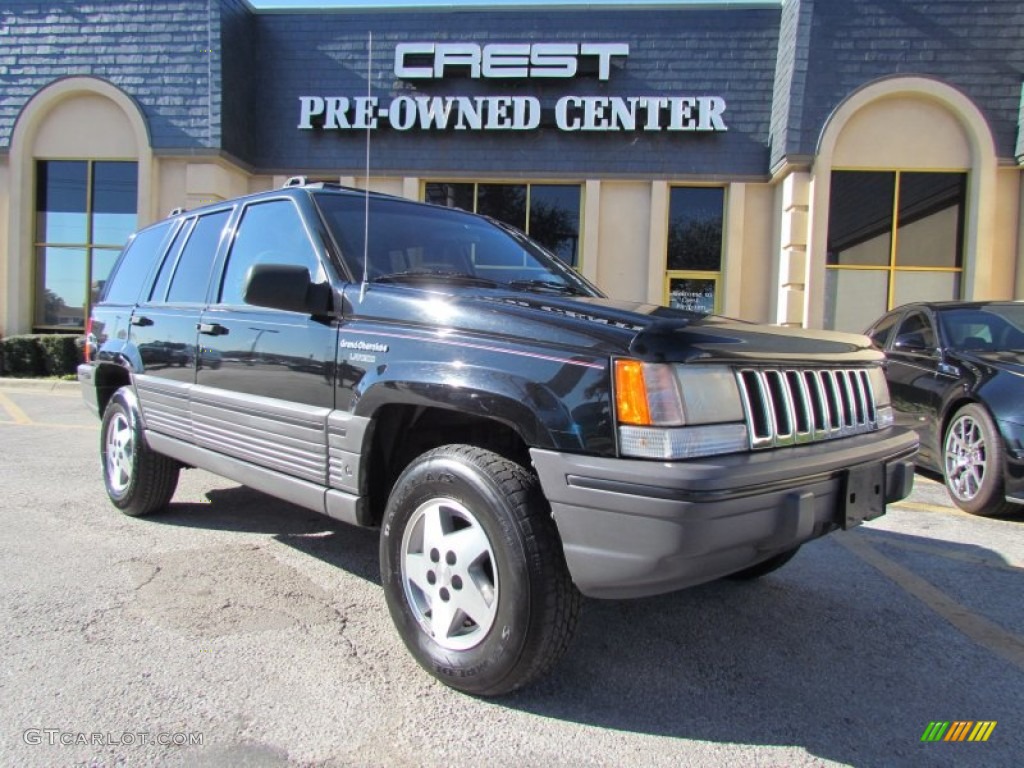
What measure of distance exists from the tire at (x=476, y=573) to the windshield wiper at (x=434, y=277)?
0.86m

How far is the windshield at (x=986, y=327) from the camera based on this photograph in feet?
18.6

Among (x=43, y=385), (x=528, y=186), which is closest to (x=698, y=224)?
(x=528, y=186)

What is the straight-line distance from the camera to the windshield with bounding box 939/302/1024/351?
5684 mm

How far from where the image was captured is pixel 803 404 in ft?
8.43

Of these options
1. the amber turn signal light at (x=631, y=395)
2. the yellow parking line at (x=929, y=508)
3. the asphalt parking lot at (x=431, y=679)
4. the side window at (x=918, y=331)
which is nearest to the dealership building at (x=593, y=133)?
the side window at (x=918, y=331)

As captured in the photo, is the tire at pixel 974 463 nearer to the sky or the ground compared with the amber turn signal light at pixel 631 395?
nearer to the ground

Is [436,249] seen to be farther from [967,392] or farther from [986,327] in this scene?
[986,327]

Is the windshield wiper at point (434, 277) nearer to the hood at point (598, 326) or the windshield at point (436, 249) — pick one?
the windshield at point (436, 249)

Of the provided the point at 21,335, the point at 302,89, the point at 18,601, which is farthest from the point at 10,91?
the point at 18,601

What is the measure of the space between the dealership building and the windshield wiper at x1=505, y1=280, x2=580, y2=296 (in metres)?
9.81

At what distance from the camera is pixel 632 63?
13031mm

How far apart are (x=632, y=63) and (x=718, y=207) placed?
3.07 meters

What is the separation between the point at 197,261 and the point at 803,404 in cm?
340

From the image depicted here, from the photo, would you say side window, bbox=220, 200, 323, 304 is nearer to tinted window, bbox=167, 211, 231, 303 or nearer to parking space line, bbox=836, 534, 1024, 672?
tinted window, bbox=167, 211, 231, 303
